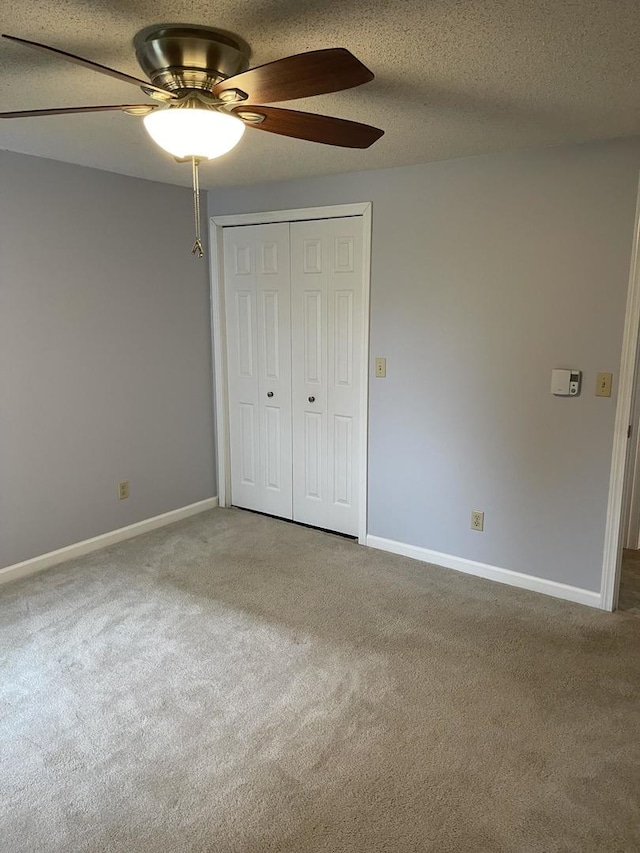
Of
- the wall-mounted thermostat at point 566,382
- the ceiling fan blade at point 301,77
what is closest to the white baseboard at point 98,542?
the wall-mounted thermostat at point 566,382

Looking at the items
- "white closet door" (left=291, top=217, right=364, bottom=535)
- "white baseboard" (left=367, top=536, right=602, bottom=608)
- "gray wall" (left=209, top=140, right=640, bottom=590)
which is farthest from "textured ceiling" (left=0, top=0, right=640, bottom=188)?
"white baseboard" (left=367, top=536, right=602, bottom=608)

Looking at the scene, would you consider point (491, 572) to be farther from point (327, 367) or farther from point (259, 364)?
point (259, 364)

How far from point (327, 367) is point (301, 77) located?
2.45m

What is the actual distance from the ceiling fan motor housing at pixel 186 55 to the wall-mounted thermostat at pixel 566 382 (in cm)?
202

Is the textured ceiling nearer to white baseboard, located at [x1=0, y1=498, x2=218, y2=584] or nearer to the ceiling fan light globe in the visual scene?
the ceiling fan light globe

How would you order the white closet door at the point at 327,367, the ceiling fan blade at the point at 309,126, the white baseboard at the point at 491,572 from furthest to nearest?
the white closet door at the point at 327,367 → the white baseboard at the point at 491,572 → the ceiling fan blade at the point at 309,126

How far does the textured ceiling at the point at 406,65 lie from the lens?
152cm

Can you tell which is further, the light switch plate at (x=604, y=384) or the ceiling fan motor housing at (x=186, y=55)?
the light switch plate at (x=604, y=384)

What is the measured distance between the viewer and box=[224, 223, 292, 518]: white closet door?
4.02m

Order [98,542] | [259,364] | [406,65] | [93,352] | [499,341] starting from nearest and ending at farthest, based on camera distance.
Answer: [406,65]
[499,341]
[93,352]
[98,542]
[259,364]

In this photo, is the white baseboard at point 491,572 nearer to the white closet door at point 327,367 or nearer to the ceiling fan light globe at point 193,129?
the white closet door at point 327,367

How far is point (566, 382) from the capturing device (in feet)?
9.74

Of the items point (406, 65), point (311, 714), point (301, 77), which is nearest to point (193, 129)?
point (301, 77)

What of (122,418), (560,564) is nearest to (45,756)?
(122,418)
